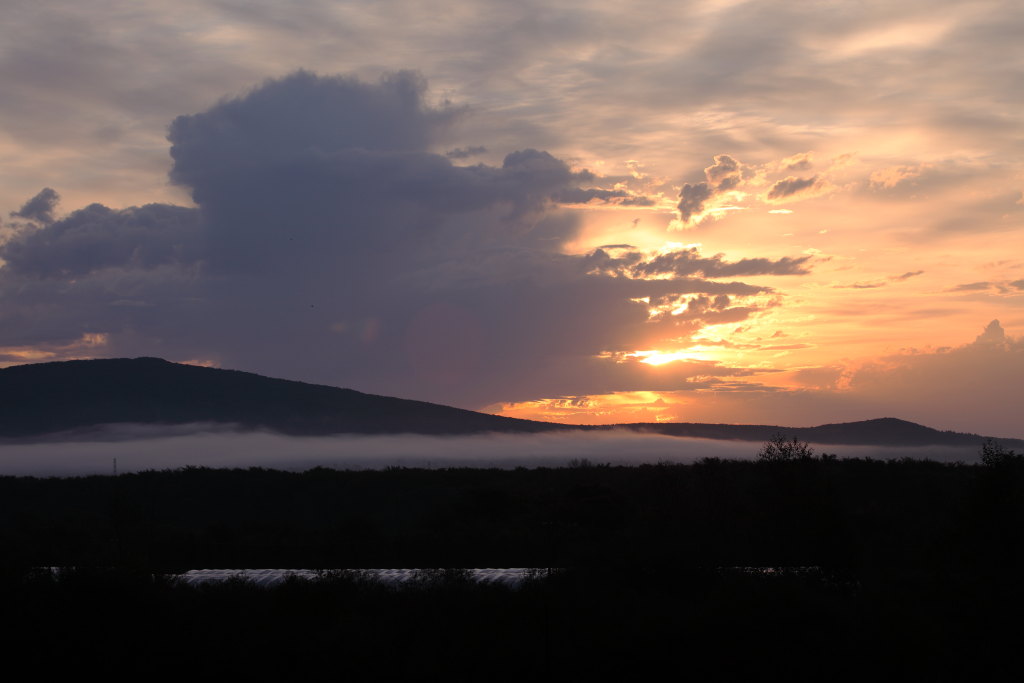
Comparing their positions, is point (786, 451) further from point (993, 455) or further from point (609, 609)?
point (609, 609)

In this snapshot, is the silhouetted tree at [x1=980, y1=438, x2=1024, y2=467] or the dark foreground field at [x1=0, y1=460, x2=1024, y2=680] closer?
the dark foreground field at [x1=0, y1=460, x2=1024, y2=680]

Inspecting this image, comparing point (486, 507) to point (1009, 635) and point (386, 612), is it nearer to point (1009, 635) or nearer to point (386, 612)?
point (386, 612)

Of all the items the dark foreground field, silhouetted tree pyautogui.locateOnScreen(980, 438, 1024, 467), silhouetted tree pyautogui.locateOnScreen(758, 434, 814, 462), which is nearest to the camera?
the dark foreground field

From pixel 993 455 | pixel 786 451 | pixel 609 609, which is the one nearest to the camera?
pixel 609 609

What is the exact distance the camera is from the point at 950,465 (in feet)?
213

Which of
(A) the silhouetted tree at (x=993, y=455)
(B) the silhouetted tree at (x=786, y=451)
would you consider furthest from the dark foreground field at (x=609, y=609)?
(B) the silhouetted tree at (x=786, y=451)

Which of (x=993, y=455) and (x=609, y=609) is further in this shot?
(x=993, y=455)

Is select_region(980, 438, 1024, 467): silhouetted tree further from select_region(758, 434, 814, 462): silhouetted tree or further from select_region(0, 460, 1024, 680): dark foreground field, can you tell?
select_region(758, 434, 814, 462): silhouetted tree

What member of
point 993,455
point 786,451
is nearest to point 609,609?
point 786,451

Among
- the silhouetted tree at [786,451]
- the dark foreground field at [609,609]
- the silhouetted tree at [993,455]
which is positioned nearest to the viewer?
the dark foreground field at [609,609]

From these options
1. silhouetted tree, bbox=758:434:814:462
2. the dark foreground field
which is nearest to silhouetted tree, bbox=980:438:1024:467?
the dark foreground field

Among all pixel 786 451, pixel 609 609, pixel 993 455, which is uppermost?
pixel 786 451

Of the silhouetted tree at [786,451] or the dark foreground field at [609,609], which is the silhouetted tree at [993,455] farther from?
the silhouetted tree at [786,451]

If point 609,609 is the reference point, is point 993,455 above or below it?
above
